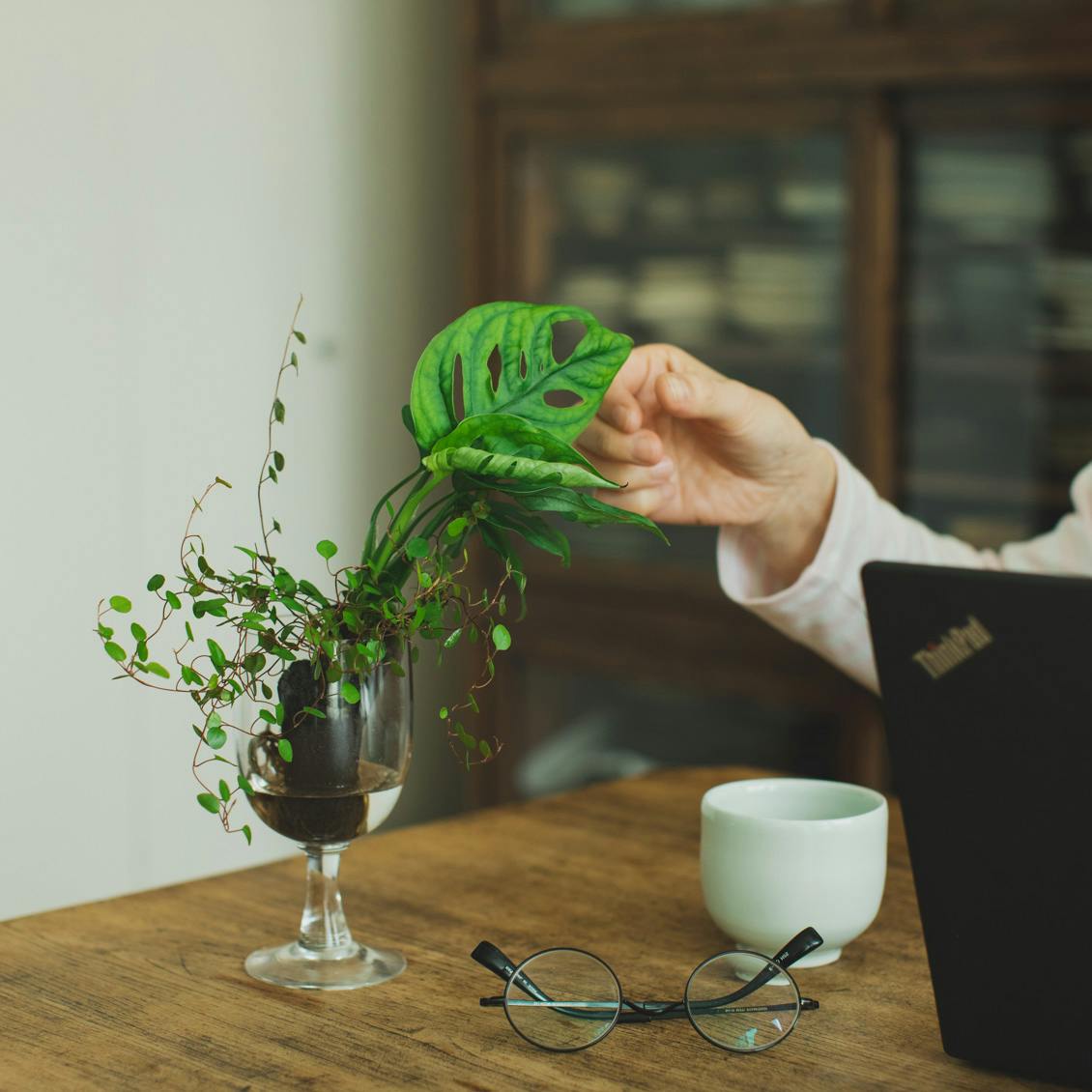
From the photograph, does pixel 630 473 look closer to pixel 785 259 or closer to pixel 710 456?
pixel 710 456

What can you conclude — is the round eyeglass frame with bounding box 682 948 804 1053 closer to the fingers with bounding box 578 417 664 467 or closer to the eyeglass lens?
the eyeglass lens

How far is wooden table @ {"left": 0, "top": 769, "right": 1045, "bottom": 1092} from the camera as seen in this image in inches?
28.6

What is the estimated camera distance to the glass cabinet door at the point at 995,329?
217cm

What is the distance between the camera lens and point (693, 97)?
2.37 meters

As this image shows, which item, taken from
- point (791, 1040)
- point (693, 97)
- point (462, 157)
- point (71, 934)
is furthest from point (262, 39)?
point (791, 1040)

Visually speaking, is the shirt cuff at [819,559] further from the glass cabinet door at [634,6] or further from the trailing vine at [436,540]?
the glass cabinet door at [634,6]

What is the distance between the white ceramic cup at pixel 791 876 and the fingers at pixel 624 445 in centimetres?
34

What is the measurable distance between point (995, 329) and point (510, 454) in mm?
1588

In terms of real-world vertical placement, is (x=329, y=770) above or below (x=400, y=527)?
below

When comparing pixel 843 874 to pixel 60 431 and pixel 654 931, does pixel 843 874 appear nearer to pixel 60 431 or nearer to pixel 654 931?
pixel 654 931

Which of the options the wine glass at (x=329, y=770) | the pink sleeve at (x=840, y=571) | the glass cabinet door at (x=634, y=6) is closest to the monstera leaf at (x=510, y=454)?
the wine glass at (x=329, y=770)

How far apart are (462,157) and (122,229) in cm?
64

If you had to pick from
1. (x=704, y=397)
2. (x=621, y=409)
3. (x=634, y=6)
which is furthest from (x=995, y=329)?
(x=621, y=409)

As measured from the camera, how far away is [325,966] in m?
0.87
